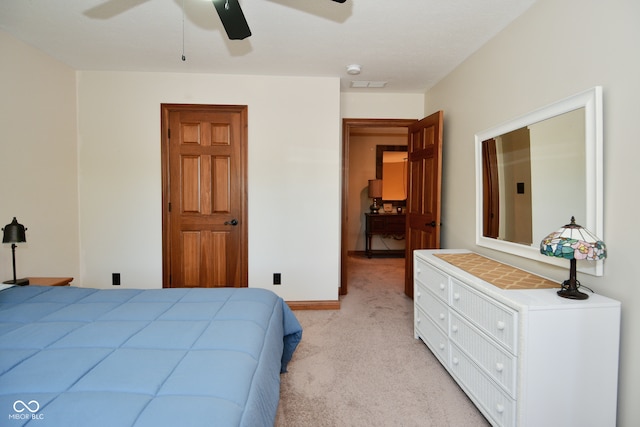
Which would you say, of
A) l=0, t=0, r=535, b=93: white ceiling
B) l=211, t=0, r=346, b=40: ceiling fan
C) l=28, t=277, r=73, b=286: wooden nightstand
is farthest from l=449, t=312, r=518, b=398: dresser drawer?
l=28, t=277, r=73, b=286: wooden nightstand

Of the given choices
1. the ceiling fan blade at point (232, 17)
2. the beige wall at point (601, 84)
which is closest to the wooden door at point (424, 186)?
the beige wall at point (601, 84)

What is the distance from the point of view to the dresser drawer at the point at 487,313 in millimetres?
1415

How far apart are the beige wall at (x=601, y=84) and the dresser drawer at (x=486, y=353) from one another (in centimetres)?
22

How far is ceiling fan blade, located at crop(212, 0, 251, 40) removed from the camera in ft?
4.69

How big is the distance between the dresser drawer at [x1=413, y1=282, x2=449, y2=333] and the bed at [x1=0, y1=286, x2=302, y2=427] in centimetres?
116

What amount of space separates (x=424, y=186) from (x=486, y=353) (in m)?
2.01

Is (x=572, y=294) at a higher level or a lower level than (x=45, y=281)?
higher

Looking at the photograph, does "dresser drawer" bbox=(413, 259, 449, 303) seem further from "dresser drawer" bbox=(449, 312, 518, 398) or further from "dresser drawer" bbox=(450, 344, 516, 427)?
"dresser drawer" bbox=(450, 344, 516, 427)

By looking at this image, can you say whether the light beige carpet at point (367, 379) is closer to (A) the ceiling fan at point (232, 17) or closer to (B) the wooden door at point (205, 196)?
(B) the wooden door at point (205, 196)

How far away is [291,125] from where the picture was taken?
330cm

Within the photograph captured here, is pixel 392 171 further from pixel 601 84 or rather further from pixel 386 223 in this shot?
pixel 601 84

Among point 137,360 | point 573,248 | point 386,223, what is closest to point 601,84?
point 573,248

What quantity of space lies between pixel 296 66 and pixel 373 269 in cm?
348

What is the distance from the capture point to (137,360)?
1.13 m
